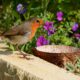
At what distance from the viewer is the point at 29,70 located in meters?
5.70

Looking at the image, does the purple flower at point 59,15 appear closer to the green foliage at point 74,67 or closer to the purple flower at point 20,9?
the purple flower at point 20,9

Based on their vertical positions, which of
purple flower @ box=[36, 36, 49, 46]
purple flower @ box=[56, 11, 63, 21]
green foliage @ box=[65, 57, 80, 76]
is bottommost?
green foliage @ box=[65, 57, 80, 76]

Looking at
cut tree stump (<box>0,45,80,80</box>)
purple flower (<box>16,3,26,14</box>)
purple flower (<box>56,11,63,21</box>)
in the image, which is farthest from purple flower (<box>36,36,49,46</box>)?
purple flower (<box>16,3,26,14</box>)

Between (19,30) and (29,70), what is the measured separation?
1.23m

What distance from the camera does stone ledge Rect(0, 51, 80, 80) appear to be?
5.40 m

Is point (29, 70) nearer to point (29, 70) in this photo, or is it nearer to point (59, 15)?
point (29, 70)

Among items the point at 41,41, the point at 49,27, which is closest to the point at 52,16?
the point at 49,27

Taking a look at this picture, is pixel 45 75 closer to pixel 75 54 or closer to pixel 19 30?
pixel 75 54

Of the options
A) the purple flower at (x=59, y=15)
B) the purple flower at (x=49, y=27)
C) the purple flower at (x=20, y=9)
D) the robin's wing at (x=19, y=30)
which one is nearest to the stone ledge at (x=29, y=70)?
the robin's wing at (x=19, y=30)

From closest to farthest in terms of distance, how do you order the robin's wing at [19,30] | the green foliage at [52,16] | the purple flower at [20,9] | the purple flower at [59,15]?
the robin's wing at [19,30], the green foliage at [52,16], the purple flower at [59,15], the purple flower at [20,9]

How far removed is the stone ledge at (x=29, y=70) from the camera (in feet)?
17.7

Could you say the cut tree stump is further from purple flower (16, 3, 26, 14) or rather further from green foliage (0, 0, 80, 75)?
purple flower (16, 3, 26, 14)

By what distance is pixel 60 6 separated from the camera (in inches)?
301

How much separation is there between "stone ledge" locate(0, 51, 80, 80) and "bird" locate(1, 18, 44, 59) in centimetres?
30
